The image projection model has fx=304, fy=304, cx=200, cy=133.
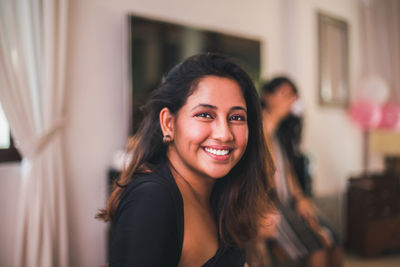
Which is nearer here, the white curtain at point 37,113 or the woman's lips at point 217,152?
the woman's lips at point 217,152

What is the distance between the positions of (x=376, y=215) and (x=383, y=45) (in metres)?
2.59

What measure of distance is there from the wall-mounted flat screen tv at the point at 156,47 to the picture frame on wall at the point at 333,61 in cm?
153

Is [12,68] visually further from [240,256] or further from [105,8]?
[240,256]

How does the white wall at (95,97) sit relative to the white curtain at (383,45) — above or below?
below

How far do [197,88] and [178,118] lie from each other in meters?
0.11

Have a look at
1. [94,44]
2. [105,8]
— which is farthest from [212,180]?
[105,8]

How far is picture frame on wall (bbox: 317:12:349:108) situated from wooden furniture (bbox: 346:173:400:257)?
109 centimetres

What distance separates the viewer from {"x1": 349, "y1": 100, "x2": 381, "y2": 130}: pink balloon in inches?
151

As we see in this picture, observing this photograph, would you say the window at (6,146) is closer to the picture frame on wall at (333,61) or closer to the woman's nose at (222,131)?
the woman's nose at (222,131)

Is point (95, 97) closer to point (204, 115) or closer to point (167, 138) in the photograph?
point (167, 138)

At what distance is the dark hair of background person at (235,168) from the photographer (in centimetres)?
91

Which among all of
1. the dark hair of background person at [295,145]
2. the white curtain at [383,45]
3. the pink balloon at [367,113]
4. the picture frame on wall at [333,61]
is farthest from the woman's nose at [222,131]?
the white curtain at [383,45]

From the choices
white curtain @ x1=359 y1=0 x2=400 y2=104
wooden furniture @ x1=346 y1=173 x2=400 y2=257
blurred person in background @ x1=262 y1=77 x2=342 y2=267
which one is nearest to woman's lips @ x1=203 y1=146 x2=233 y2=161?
blurred person in background @ x1=262 y1=77 x2=342 y2=267

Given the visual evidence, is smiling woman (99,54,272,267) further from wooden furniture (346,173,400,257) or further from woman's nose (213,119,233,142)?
wooden furniture (346,173,400,257)
